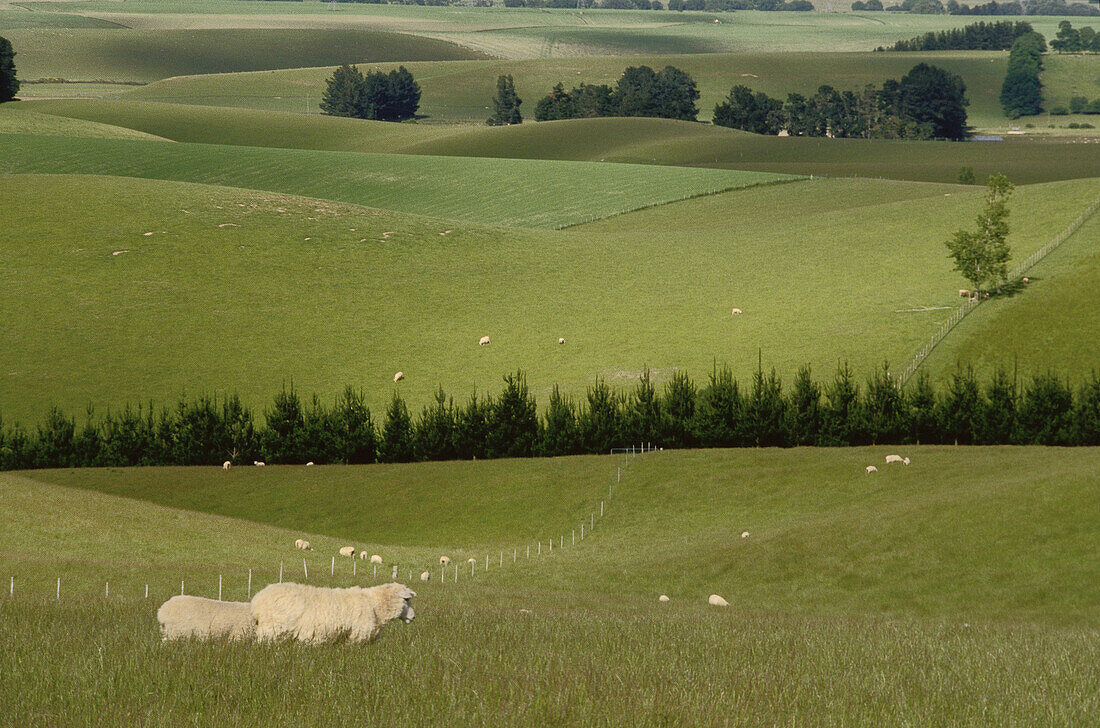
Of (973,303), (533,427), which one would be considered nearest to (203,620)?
(533,427)

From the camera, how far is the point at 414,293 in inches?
4006

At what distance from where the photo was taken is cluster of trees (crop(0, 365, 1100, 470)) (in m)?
69.4

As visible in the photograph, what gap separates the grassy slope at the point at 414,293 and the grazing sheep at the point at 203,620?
2537 inches

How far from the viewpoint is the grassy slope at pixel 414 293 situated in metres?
83.6

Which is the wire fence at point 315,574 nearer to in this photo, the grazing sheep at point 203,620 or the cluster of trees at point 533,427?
the cluster of trees at point 533,427

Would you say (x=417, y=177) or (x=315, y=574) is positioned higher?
(x=417, y=177)

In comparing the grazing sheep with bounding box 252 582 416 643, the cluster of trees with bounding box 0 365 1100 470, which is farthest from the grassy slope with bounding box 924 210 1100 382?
the grazing sheep with bounding box 252 582 416 643

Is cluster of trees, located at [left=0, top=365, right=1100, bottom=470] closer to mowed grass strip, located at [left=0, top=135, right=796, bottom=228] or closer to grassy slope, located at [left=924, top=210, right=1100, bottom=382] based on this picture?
grassy slope, located at [left=924, top=210, right=1100, bottom=382]

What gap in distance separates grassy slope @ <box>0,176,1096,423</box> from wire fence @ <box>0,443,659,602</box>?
20.0 meters

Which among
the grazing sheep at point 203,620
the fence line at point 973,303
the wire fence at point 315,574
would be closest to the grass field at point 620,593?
the wire fence at point 315,574

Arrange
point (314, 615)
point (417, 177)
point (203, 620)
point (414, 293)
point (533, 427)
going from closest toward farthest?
point (203, 620) < point (314, 615) < point (533, 427) < point (414, 293) < point (417, 177)

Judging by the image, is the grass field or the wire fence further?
the wire fence

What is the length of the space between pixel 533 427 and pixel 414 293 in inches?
1293

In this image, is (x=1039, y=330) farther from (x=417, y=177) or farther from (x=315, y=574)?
(x=417, y=177)
